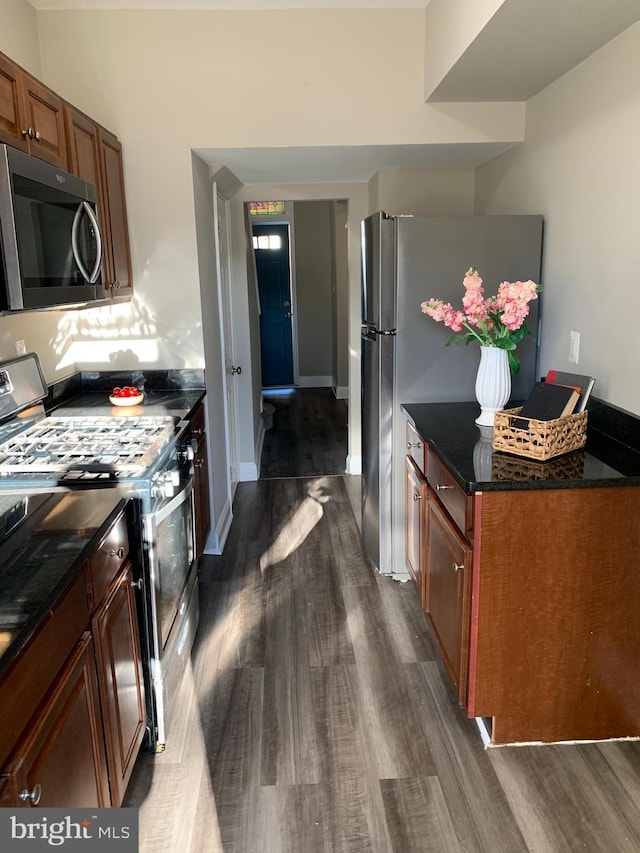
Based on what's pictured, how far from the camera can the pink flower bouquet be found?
227 centimetres

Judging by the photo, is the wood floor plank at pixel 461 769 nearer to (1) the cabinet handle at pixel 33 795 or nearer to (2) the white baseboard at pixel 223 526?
(1) the cabinet handle at pixel 33 795

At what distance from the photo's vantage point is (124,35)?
2.92 meters

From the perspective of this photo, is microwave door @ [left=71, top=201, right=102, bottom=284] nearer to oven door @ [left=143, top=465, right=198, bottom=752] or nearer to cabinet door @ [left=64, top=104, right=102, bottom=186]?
cabinet door @ [left=64, top=104, right=102, bottom=186]

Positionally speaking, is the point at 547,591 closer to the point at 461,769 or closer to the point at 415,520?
the point at 461,769

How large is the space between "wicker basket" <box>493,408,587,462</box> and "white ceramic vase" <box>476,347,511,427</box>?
244 millimetres

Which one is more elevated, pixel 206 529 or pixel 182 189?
pixel 182 189

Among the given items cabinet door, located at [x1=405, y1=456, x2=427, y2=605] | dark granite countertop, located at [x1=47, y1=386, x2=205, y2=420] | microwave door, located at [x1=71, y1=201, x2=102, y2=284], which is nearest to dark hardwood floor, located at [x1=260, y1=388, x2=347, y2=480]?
dark granite countertop, located at [x1=47, y1=386, x2=205, y2=420]

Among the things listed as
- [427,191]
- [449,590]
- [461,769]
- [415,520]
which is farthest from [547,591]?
[427,191]

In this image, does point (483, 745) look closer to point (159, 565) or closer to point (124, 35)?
point (159, 565)

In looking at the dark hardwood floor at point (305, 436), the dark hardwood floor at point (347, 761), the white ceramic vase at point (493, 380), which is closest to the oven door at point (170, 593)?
the dark hardwood floor at point (347, 761)

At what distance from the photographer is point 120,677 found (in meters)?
1.76

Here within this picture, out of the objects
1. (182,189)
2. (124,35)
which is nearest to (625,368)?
(182,189)

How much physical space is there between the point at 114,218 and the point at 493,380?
1809mm

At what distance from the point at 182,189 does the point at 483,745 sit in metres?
2.66
